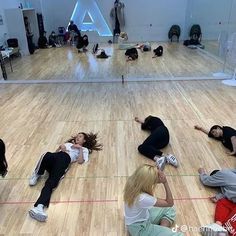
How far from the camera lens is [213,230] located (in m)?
2.05

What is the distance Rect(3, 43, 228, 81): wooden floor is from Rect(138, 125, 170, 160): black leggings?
313cm

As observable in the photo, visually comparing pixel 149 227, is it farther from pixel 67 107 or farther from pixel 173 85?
pixel 173 85

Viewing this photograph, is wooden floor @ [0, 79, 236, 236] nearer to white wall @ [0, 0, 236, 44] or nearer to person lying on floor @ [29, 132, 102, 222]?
person lying on floor @ [29, 132, 102, 222]

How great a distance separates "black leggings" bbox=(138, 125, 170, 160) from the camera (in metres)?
3.14

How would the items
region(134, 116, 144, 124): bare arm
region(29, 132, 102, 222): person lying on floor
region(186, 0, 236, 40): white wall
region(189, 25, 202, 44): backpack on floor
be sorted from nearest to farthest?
region(29, 132, 102, 222): person lying on floor
region(134, 116, 144, 124): bare arm
region(186, 0, 236, 40): white wall
region(189, 25, 202, 44): backpack on floor

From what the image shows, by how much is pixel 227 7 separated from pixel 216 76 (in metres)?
2.10

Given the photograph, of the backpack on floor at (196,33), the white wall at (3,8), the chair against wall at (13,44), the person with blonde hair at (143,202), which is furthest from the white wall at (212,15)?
the white wall at (3,8)

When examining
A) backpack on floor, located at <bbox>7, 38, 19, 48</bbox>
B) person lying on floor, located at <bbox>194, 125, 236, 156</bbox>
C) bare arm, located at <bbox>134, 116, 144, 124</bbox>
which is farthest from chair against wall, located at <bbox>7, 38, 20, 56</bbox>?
person lying on floor, located at <bbox>194, 125, 236, 156</bbox>

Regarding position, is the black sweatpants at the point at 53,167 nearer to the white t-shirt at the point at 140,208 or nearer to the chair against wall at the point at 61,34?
the white t-shirt at the point at 140,208

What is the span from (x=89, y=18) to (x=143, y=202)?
416 inches

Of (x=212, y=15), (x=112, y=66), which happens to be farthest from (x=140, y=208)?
(x=212, y=15)

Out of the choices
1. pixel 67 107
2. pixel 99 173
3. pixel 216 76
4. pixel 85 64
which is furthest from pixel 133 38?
pixel 99 173

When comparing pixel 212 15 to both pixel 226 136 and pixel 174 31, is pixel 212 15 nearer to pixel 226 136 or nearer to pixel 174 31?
pixel 174 31

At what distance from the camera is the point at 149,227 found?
1967 mm
